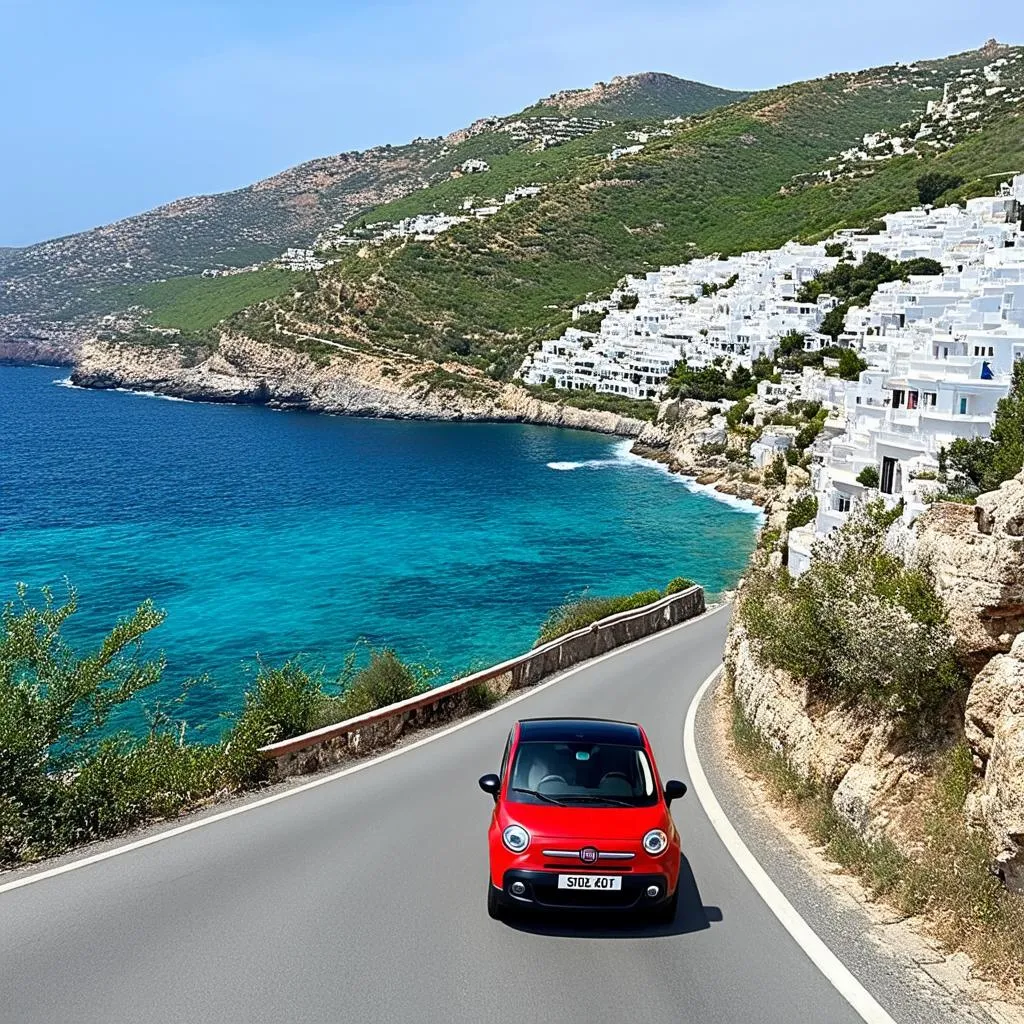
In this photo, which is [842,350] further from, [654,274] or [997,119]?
[997,119]

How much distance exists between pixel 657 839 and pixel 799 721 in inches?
176


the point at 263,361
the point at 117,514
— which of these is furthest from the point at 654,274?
the point at 117,514

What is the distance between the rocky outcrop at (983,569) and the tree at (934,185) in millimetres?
125924

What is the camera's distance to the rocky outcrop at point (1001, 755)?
6336 millimetres

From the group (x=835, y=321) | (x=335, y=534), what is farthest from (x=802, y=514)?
(x=835, y=321)

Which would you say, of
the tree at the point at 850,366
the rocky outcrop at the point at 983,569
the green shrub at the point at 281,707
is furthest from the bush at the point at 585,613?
the tree at the point at 850,366

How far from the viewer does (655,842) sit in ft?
22.9

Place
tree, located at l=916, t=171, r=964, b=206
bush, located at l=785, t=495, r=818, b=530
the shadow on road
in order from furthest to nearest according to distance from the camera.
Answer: tree, located at l=916, t=171, r=964, b=206
bush, located at l=785, t=495, r=818, b=530
the shadow on road

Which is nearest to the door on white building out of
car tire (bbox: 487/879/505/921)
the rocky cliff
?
the rocky cliff

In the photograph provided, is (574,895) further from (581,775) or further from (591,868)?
(581,775)

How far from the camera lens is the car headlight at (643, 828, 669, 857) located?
692cm

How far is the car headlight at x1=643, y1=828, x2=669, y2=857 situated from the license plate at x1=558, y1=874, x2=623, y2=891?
0.29m

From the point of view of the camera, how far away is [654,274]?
446ft

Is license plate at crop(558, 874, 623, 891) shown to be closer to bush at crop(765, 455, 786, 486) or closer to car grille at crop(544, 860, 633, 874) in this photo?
car grille at crop(544, 860, 633, 874)
